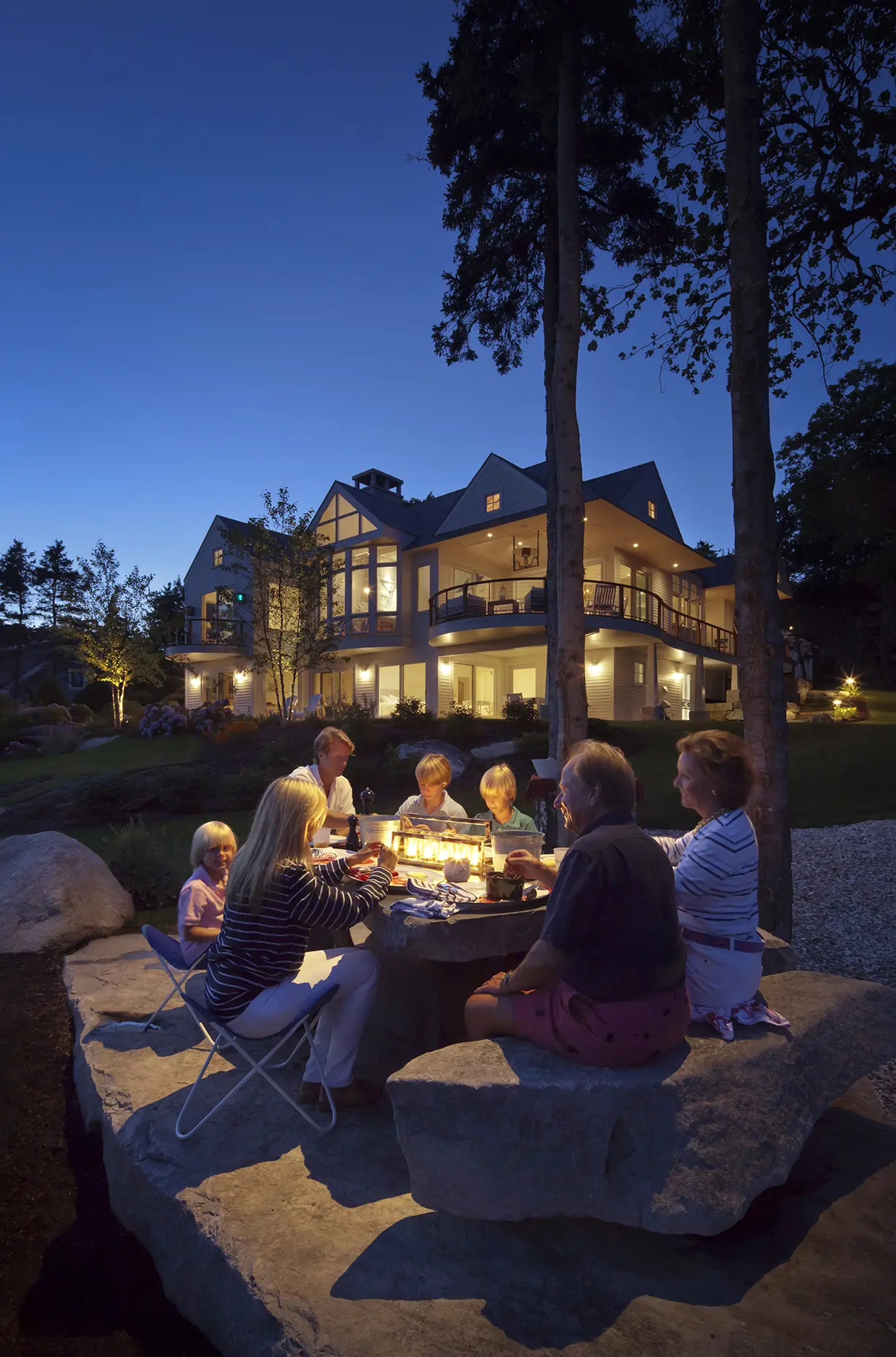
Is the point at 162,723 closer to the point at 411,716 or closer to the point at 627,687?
the point at 411,716

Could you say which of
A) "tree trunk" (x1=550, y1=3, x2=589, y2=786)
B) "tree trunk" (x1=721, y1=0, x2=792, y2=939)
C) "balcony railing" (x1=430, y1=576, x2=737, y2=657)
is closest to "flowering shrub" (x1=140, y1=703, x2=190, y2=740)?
"balcony railing" (x1=430, y1=576, x2=737, y2=657)

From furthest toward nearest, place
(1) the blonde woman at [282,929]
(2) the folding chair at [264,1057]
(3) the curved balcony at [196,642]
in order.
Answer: (3) the curved balcony at [196,642]
(1) the blonde woman at [282,929]
(2) the folding chair at [264,1057]

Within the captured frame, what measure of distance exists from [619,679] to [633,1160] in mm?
20404

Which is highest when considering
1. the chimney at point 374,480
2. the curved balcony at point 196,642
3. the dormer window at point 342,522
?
the chimney at point 374,480

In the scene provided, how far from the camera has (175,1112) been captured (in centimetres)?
320

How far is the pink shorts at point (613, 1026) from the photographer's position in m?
2.37

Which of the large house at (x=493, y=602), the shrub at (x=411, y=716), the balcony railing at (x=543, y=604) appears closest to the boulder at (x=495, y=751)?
the shrub at (x=411, y=716)

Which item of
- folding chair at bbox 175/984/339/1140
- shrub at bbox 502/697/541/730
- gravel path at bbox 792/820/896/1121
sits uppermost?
shrub at bbox 502/697/541/730

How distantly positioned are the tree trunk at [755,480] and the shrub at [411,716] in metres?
13.1

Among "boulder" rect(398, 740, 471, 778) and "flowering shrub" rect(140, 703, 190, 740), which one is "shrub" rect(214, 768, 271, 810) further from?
"flowering shrub" rect(140, 703, 190, 740)

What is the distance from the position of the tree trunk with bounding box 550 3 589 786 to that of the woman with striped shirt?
11.8 ft

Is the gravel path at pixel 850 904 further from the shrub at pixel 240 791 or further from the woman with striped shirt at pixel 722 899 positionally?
the shrub at pixel 240 791

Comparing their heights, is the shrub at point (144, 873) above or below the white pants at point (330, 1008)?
below

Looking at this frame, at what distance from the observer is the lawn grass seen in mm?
16547
